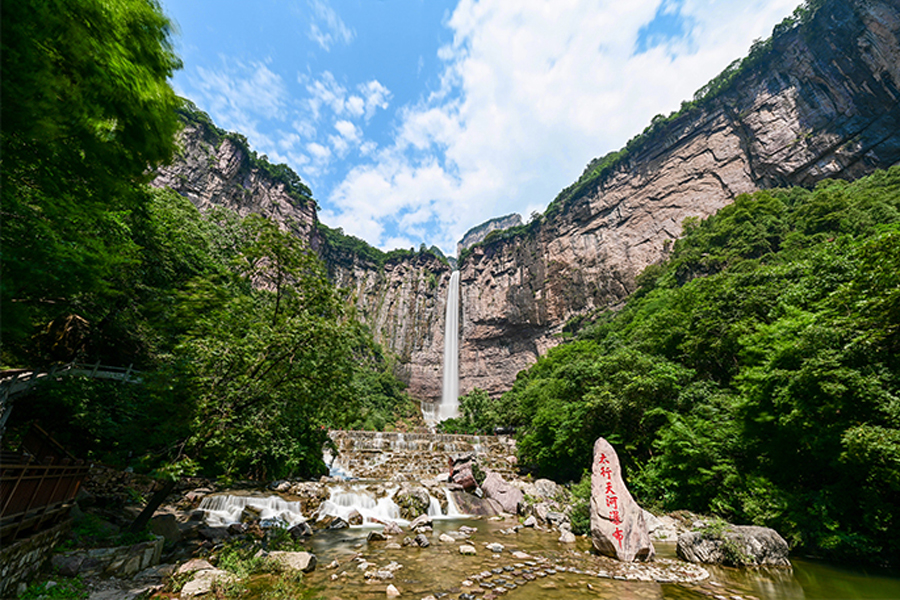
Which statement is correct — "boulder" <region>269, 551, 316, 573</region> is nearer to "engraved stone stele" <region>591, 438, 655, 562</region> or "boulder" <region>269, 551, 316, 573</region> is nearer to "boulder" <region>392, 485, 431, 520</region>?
"engraved stone stele" <region>591, 438, 655, 562</region>

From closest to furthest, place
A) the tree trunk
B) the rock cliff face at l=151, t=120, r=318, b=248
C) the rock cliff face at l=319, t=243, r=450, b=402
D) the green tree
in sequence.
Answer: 1. the green tree
2. the tree trunk
3. the rock cliff face at l=151, t=120, r=318, b=248
4. the rock cliff face at l=319, t=243, r=450, b=402

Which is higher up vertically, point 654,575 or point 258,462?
point 258,462

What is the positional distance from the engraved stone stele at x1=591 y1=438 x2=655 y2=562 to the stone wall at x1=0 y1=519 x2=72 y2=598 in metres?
9.53

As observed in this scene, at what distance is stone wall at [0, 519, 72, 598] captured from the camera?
13.2 feet

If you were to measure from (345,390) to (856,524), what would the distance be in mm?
10639

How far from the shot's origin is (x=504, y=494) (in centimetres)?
1427

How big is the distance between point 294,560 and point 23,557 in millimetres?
3659

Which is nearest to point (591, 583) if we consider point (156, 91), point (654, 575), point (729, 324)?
point (654, 575)

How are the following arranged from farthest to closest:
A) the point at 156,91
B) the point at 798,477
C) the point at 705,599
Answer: the point at 798,477, the point at 705,599, the point at 156,91

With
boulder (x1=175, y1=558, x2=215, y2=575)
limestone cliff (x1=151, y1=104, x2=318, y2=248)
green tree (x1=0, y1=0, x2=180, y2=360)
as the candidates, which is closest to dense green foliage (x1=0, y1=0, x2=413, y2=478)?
green tree (x1=0, y1=0, x2=180, y2=360)

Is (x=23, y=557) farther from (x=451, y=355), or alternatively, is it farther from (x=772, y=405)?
(x=451, y=355)

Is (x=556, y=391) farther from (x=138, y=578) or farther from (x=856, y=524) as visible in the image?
(x=138, y=578)

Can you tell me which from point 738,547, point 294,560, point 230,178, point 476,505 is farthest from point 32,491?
point 230,178

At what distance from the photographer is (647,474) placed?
11.2 m
